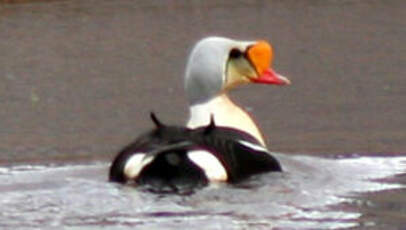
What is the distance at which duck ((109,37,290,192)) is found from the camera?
34.4 feet

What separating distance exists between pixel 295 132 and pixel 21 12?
19.8 ft

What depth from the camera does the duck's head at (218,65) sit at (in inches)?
450

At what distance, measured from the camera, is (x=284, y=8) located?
1883cm

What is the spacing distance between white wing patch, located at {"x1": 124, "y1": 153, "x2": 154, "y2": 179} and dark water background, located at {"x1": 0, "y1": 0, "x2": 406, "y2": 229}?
0.10 meters

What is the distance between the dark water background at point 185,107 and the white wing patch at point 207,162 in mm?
82

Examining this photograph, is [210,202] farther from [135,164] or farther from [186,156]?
[135,164]

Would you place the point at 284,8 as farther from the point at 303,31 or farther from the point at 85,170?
the point at 85,170

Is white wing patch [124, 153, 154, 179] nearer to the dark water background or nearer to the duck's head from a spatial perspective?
the dark water background

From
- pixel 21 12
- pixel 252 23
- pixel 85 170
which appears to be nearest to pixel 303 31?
pixel 252 23

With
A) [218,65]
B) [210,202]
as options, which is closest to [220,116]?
[218,65]

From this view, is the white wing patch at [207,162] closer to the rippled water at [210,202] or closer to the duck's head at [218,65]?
the rippled water at [210,202]

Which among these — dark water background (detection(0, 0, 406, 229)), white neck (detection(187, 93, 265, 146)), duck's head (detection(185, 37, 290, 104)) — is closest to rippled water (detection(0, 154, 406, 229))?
dark water background (detection(0, 0, 406, 229))

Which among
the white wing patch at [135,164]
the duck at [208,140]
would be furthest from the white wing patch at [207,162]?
the white wing patch at [135,164]

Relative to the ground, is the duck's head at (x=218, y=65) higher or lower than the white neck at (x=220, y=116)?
higher
